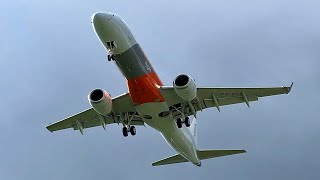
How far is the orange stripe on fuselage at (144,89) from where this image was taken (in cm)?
4619

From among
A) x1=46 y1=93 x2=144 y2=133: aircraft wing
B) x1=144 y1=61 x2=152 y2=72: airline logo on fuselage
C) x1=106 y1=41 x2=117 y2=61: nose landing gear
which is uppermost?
x1=106 y1=41 x2=117 y2=61: nose landing gear

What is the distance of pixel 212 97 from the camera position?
161 ft

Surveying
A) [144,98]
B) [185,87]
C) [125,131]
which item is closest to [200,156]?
[125,131]

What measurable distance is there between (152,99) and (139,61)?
289 cm

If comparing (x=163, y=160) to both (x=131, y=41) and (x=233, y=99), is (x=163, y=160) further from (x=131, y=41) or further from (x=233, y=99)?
(x=131, y=41)

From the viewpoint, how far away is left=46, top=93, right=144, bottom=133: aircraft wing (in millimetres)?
49000

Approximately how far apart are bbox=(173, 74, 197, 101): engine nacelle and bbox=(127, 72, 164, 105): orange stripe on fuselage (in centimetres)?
204

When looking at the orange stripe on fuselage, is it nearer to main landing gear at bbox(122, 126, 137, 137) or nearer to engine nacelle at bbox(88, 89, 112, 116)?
engine nacelle at bbox(88, 89, 112, 116)

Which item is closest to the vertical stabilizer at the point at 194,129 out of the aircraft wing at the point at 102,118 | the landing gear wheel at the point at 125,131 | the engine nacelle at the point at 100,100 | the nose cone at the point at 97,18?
the aircraft wing at the point at 102,118

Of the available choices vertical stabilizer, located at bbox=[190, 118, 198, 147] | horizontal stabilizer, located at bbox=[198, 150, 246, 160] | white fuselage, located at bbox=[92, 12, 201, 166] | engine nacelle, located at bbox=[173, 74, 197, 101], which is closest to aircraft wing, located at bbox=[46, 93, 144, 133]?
white fuselage, located at bbox=[92, 12, 201, 166]

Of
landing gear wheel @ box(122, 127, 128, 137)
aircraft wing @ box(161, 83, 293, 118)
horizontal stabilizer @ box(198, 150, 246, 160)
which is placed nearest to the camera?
aircraft wing @ box(161, 83, 293, 118)

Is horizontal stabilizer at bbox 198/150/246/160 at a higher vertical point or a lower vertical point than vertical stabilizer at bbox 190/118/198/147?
lower

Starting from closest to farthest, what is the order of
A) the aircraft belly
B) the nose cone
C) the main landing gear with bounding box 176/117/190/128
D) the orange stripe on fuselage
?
1. the nose cone
2. the orange stripe on fuselage
3. the aircraft belly
4. the main landing gear with bounding box 176/117/190/128

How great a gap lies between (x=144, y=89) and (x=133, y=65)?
1.94 meters
